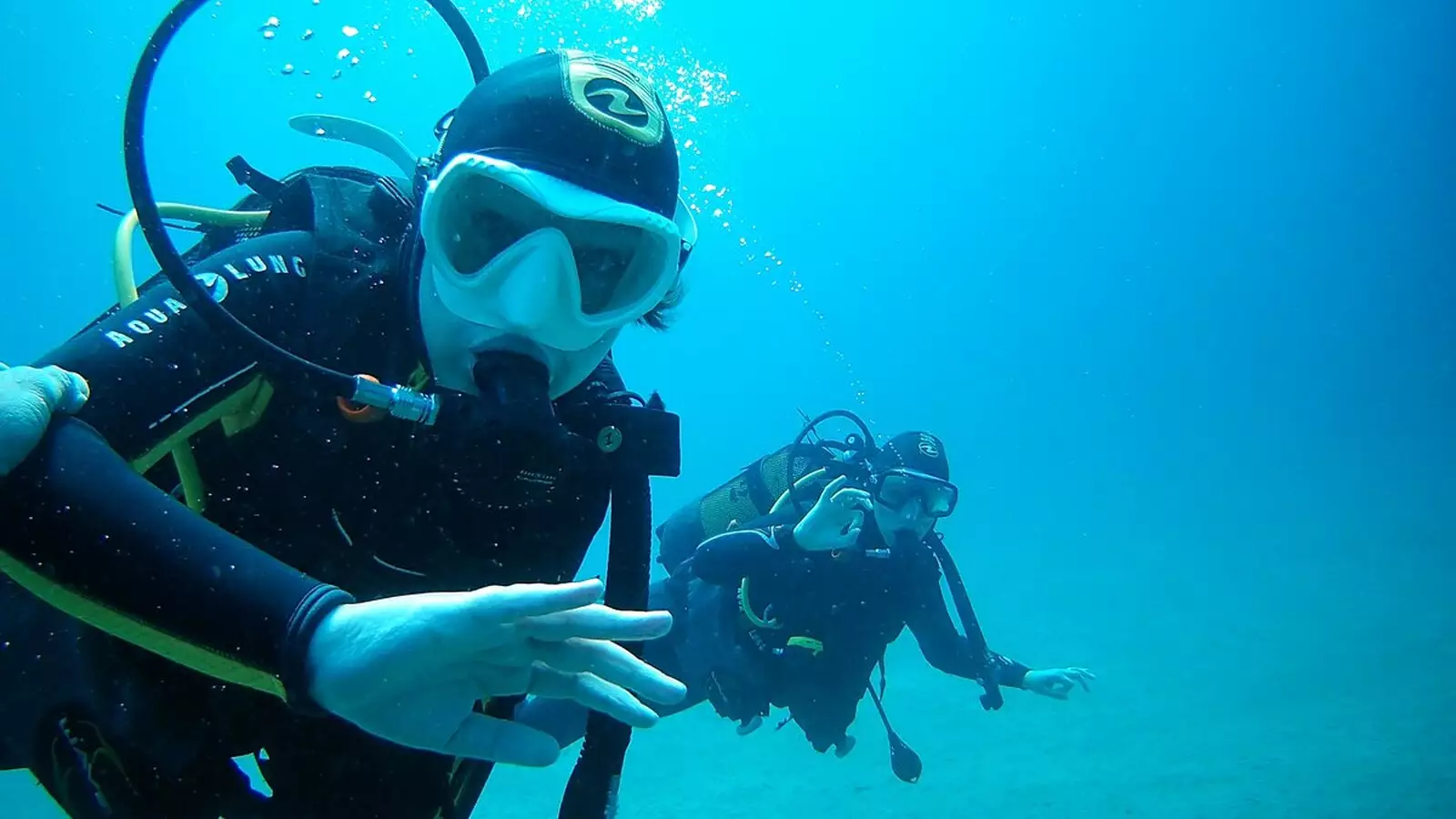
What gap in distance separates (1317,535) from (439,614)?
154ft

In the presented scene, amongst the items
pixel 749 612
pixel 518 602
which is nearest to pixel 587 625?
pixel 518 602

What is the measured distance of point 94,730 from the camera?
6.07ft

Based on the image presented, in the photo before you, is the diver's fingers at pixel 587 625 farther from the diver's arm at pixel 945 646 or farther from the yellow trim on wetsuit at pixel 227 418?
the diver's arm at pixel 945 646

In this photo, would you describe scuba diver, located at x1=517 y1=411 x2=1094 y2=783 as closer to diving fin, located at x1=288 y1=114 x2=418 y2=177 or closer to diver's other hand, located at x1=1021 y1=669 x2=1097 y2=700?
diver's other hand, located at x1=1021 y1=669 x2=1097 y2=700

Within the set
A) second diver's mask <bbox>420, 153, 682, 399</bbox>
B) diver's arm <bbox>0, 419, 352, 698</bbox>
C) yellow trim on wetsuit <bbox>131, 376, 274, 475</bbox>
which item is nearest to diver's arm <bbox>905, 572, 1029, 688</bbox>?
second diver's mask <bbox>420, 153, 682, 399</bbox>

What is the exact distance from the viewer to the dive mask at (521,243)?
6.17 ft

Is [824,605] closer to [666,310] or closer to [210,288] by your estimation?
[666,310]

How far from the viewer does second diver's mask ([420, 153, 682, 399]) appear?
1.88 m

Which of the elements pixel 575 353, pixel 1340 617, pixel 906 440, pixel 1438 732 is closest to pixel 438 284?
pixel 575 353

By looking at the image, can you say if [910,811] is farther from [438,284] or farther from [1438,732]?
[438,284]

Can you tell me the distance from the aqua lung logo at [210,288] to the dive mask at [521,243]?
1.14 feet

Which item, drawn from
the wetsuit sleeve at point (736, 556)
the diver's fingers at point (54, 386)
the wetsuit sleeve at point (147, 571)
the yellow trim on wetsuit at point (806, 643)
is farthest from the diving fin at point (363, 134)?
the yellow trim on wetsuit at point (806, 643)

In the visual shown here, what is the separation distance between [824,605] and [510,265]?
4793mm

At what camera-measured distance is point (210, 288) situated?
1.68m
